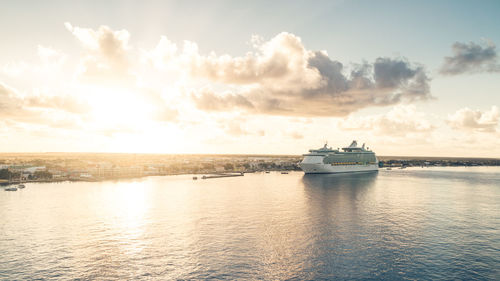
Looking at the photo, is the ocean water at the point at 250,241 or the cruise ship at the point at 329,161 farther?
the cruise ship at the point at 329,161

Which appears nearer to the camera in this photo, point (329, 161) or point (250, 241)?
point (250, 241)

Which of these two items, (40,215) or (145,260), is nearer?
(145,260)

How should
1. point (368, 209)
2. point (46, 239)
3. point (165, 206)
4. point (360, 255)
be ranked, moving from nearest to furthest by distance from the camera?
1. point (360, 255)
2. point (46, 239)
3. point (368, 209)
4. point (165, 206)

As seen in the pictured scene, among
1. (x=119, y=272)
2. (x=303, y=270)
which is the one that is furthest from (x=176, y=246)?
(x=303, y=270)

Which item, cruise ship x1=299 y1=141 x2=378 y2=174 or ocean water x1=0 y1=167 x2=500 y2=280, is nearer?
ocean water x1=0 y1=167 x2=500 y2=280

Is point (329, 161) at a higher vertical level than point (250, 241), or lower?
higher

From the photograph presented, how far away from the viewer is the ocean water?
32094 mm

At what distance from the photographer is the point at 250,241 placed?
42125 mm

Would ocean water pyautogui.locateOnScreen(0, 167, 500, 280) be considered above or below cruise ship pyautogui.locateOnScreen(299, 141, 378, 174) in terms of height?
below

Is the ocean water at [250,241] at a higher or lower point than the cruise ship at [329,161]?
lower

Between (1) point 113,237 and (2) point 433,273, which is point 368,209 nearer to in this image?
(2) point 433,273

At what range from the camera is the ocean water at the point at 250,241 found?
32094 millimetres

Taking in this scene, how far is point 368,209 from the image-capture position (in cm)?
6550

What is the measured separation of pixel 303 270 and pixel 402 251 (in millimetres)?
15264
